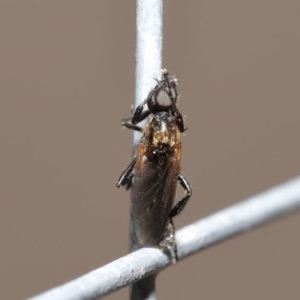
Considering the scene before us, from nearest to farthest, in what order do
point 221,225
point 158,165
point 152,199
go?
point 221,225, point 152,199, point 158,165

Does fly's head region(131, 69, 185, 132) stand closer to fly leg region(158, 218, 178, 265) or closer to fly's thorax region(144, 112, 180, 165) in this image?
fly's thorax region(144, 112, 180, 165)

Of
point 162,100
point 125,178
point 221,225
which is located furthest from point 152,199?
point 221,225

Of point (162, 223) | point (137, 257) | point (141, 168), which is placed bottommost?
point (137, 257)

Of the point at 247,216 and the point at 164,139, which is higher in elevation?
the point at 164,139

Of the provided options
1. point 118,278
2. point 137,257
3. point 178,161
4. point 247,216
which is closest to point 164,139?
point 178,161

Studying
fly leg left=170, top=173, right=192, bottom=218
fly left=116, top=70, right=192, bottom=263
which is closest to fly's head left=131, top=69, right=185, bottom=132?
fly left=116, top=70, right=192, bottom=263

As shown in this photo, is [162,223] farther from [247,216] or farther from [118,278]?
[118,278]

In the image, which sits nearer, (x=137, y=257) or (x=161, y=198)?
(x=137, y=257)

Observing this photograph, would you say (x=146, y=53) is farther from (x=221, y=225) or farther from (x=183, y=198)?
(x=183, y=198)
